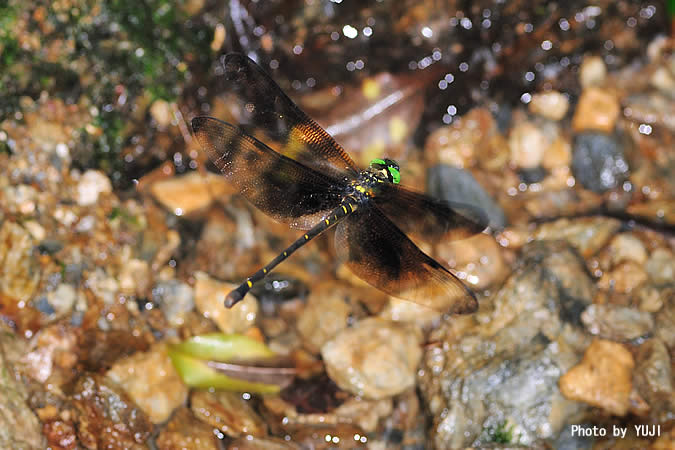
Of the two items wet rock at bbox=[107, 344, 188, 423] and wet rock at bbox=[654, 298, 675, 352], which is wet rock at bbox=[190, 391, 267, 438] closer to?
wet rock at bbox=[107, 344, 188, 423]

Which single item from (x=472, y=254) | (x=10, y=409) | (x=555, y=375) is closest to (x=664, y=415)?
(x=555, y=375)

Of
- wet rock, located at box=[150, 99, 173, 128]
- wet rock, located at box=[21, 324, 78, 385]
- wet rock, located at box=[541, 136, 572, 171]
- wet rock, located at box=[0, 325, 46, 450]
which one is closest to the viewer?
wet rock, located at box=[0, 325, 46, 450]

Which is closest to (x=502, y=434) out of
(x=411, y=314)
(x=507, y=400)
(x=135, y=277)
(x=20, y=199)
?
(x=507, y=400)

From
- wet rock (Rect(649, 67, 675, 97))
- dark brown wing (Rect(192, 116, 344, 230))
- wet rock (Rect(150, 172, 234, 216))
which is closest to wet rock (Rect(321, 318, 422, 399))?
dark brown wing (Rect(192, 116, 344, 230))

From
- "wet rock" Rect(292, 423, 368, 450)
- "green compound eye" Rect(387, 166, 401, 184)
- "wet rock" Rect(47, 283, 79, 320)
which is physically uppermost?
"green compound eye" Rect(387, 166, 401, 184)

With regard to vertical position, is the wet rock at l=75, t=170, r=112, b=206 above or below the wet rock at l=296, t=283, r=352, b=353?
above

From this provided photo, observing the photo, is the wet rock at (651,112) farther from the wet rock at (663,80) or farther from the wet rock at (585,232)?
the wet rock at (585,232)

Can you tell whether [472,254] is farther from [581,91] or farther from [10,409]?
[10,409]

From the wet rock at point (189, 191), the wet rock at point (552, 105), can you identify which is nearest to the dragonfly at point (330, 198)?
the wet rock at point (189, 191)
